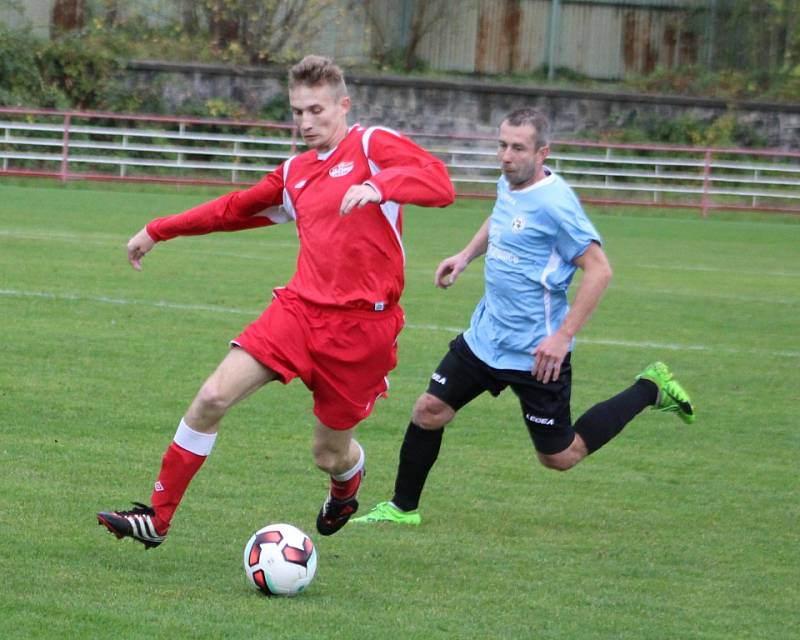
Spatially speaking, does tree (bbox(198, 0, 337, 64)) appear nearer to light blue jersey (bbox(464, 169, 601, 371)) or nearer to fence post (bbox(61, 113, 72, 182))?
fence post (bbox(61, 113, 72, 182))

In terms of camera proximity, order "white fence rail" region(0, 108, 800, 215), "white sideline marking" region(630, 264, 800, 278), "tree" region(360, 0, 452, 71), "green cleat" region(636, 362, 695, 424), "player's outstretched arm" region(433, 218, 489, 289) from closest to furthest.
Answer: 1. "player's outstretched arm" region(433, 218, 489, 289)
2. "green cleat" region(636, 362, 695, 424)
3. "white sideline marking" region(630, 264, 800, 278)
4. "white fence rail" region(0, 108, 800, 215)
5. "tree" region(360, 0, 452, 71)

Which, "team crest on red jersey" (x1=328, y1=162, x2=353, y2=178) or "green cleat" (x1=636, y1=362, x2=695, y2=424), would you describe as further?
"green cleat" (x1=636, y1=362, x2=695, y2=424)

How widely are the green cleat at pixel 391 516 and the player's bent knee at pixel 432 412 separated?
1.27ft

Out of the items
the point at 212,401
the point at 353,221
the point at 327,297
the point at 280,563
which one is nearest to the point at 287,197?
the point at 353,221

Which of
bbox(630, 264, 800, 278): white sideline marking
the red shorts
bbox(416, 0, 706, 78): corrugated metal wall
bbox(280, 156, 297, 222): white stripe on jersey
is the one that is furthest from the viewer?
bbox(416, 0, 706, 78): corrugated metal wall

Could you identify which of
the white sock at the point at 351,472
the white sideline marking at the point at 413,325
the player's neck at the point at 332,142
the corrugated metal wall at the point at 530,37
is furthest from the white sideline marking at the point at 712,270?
the corrugated metal wall at the point at 530,37

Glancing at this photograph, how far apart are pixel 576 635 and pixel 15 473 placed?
2929 mm

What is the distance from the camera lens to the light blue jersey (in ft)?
19.1

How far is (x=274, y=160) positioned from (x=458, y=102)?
15.6 feet

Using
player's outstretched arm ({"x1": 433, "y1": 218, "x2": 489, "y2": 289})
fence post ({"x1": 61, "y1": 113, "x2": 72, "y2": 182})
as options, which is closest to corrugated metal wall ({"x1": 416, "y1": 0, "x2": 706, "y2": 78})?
fence post ({"x1": 61, "y1": 113, "x2": 72, "y2": 182})

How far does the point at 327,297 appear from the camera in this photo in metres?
5.31

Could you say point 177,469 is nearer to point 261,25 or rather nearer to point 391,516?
point 391,516

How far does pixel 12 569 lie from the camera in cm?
496

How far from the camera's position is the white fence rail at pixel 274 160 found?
84.0 feet
